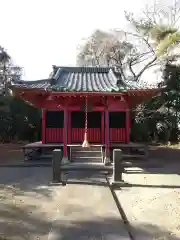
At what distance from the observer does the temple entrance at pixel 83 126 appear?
13539mm

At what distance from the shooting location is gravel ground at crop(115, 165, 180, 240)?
14.2 feet

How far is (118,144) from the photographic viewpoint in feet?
41.6

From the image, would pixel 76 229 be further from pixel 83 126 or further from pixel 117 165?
pixel 83 126

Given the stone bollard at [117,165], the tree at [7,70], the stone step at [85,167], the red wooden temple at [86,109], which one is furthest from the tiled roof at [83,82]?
the tree at [7,70]

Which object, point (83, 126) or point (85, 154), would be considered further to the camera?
point (83, 126)

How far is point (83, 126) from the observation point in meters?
13.5

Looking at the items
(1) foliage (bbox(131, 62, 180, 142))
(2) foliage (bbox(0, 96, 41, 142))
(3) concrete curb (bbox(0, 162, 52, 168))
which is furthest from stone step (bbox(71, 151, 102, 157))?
(2) foliage (bbox(0, 96, 41, 142))

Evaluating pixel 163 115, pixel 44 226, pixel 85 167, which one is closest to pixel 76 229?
pixel 44 226

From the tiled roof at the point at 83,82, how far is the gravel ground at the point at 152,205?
3433mm

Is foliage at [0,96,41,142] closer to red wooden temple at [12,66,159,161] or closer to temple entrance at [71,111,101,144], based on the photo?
red wooden temple at [12,66,159,161]

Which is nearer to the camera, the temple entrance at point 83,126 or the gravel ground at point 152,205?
the gravel ground at point 152,205

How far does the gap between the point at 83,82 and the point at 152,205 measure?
7344 mm

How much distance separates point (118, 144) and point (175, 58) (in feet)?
39.9

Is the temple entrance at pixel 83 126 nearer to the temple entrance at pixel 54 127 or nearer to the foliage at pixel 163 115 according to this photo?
the temple entrance at pixel 54 127
